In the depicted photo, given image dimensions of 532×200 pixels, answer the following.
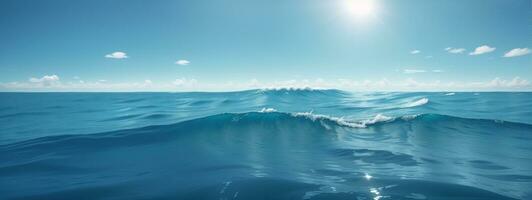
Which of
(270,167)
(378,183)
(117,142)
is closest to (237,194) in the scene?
(270,167)

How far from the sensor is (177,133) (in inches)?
637

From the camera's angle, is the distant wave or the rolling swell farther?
the distant wave

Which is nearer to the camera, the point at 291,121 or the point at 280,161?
the point at 280,161

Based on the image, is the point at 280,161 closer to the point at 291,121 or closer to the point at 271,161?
the point at 271,161

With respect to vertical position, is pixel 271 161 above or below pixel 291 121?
below

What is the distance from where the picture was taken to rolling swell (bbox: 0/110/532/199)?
7305 mm

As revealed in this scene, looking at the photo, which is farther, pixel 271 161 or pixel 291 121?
pixel 291 121

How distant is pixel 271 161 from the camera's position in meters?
10.4

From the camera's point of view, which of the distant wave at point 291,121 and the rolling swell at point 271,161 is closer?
the rolling swell at point 271,161

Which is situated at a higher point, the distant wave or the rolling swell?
the distant wave

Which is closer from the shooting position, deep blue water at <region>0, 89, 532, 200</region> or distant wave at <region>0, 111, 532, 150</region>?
deep blue water at <region>0, 89, 532, 200</region>

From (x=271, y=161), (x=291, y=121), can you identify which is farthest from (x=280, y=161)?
(x=291, y=121)

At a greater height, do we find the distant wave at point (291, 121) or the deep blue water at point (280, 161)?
the distant wave at point (291, 121)

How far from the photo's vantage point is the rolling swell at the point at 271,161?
24.0 feet
